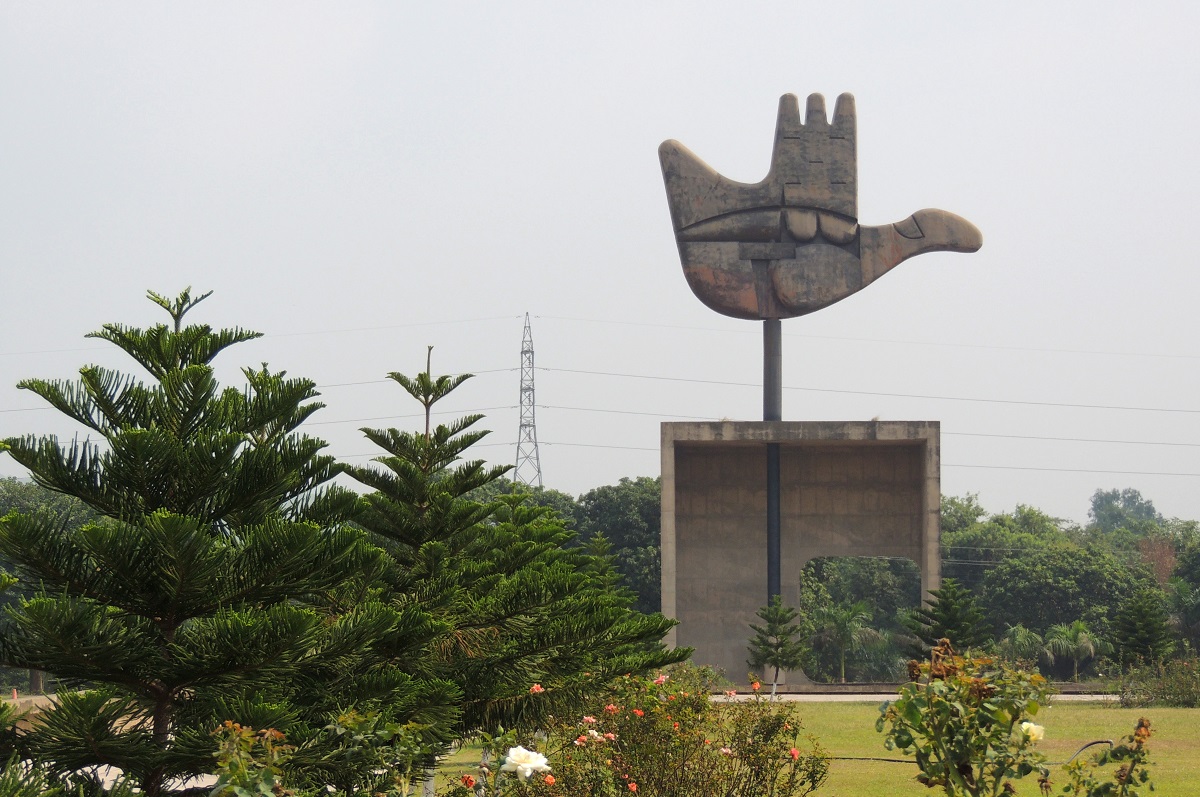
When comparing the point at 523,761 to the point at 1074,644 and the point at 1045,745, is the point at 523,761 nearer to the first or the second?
the point at 1045,745

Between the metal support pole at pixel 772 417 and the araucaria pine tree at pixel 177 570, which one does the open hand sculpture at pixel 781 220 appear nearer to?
the metal support pole at pixel 772 417

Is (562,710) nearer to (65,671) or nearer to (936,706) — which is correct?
(65,671)

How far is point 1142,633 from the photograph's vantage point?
2194 centimetres

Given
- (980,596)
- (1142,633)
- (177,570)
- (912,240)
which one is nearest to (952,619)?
(1142,633)

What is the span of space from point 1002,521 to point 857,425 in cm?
3611

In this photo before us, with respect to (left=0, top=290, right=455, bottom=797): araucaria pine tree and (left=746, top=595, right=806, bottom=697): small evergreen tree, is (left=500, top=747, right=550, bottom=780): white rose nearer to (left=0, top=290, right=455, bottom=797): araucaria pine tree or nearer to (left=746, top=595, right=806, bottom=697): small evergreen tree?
(left=0, top=290, right=455, bottom=797): araucaria pine tree

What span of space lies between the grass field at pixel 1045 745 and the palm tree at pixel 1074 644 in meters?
13.6

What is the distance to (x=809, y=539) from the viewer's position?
22359 millimetres

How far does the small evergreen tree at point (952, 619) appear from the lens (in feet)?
65.4

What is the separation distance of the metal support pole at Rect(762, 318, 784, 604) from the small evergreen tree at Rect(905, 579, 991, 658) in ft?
7.31

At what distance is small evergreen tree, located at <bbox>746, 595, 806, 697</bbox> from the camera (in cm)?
2073

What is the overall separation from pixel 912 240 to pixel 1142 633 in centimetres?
780

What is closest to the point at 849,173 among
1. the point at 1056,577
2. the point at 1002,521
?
the point at 1056,577

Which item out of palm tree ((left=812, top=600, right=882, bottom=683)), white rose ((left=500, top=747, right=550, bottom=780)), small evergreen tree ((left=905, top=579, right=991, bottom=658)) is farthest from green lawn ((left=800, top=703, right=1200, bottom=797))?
palm tree ((left=812, top=600, right=882, bottom=683))
